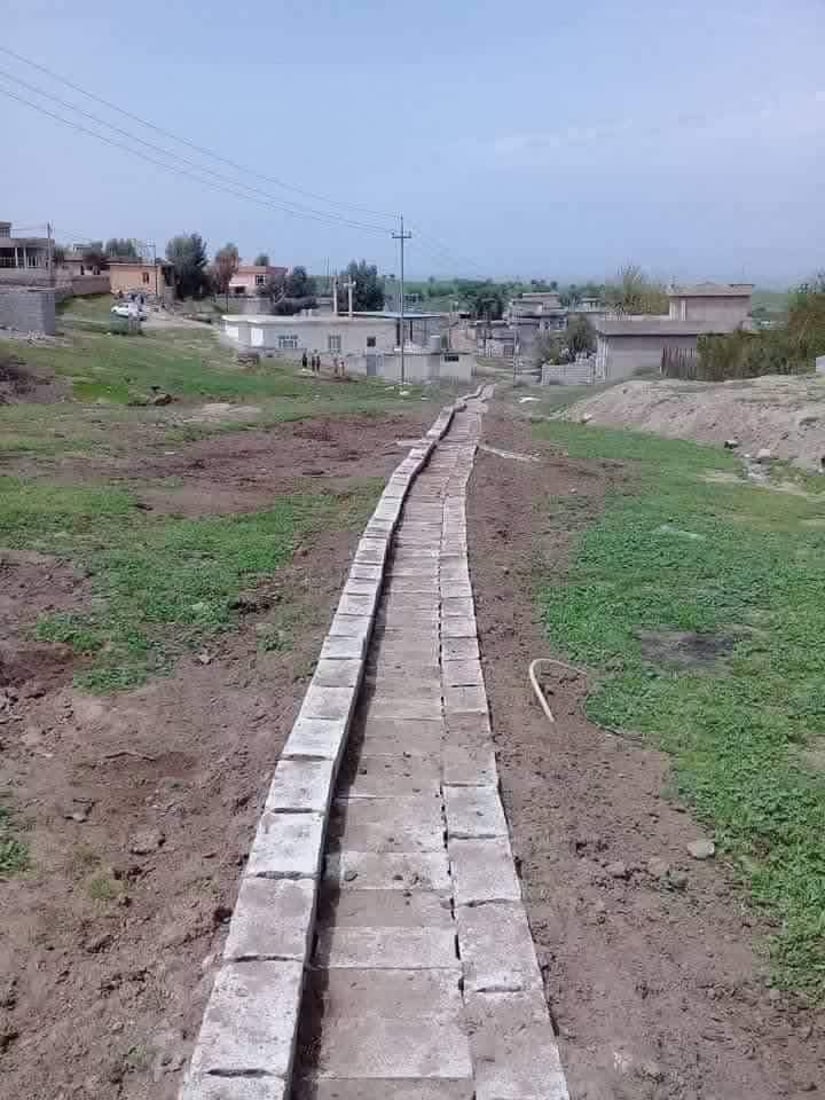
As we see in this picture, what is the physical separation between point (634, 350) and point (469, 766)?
3964 centimetres

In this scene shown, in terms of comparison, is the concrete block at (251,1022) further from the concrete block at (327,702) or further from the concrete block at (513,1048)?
the concrete block at (327,702)

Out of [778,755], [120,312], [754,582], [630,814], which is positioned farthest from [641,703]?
[120,312]

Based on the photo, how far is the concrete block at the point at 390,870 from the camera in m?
4.03

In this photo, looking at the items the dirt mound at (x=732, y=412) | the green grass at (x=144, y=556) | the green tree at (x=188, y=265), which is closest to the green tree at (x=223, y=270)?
the green tree at (x=188, y=265)

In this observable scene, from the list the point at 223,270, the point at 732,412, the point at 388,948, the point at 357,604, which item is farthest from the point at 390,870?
the point at 223,270

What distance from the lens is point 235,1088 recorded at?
9.21 feet

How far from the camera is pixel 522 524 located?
36.1 feet

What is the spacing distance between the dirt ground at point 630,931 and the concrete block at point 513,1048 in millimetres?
82

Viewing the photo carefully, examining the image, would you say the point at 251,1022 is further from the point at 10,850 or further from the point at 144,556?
the point at 144,556

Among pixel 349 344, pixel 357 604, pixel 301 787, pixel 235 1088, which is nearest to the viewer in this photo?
pixel 235 1088

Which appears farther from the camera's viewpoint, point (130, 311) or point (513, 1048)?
point (130, 311)

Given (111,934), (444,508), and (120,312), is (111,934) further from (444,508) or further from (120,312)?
(120,312)

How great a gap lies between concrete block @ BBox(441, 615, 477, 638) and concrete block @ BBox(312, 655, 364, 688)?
1.03 meters

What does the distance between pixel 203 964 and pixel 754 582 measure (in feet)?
20.9
